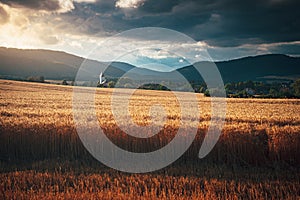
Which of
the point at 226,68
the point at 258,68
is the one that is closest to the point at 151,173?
the point at 226,68

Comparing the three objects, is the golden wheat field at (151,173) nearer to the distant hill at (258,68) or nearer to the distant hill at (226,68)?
the distant hill at (226,68)

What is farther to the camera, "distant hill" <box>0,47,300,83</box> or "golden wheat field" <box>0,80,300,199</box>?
"distant hill" <box>0,47,300,83</box>

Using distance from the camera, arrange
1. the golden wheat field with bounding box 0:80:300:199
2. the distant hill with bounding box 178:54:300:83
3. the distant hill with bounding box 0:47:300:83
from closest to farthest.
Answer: the golden wheat field with bounding box 0:80:300:199
the distant hill with bounding box 0:47:300:83
the distant hill with bounding box 178:54:300:83

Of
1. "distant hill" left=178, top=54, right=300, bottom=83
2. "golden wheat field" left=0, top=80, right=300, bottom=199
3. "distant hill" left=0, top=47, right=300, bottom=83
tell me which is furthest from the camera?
"distant hill" left=178, top=54, right=300, bottom=83

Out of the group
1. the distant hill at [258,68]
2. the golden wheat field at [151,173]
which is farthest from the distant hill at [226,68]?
the golden wheat field at [151,173]

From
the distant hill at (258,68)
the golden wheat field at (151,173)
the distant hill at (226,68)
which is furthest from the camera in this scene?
the distant hill at (258,68)

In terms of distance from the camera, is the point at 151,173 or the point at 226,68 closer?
the point at 151,173

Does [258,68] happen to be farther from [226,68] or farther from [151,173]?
[151,173]

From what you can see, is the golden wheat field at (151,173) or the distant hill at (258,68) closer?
the golden wheat field at (151,173)

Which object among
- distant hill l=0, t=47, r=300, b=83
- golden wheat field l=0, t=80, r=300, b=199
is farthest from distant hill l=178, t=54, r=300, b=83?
golden wheat field l=0, t=80, r=300, b=199

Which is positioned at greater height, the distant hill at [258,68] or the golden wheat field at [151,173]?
the distant hill at [258,68]

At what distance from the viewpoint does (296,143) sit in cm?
912

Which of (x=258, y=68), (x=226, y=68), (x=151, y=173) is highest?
(x=258, y=68)

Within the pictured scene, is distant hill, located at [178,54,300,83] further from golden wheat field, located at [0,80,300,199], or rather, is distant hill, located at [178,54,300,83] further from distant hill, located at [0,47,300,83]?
golden wheat field, located at [0,80,300,199]
